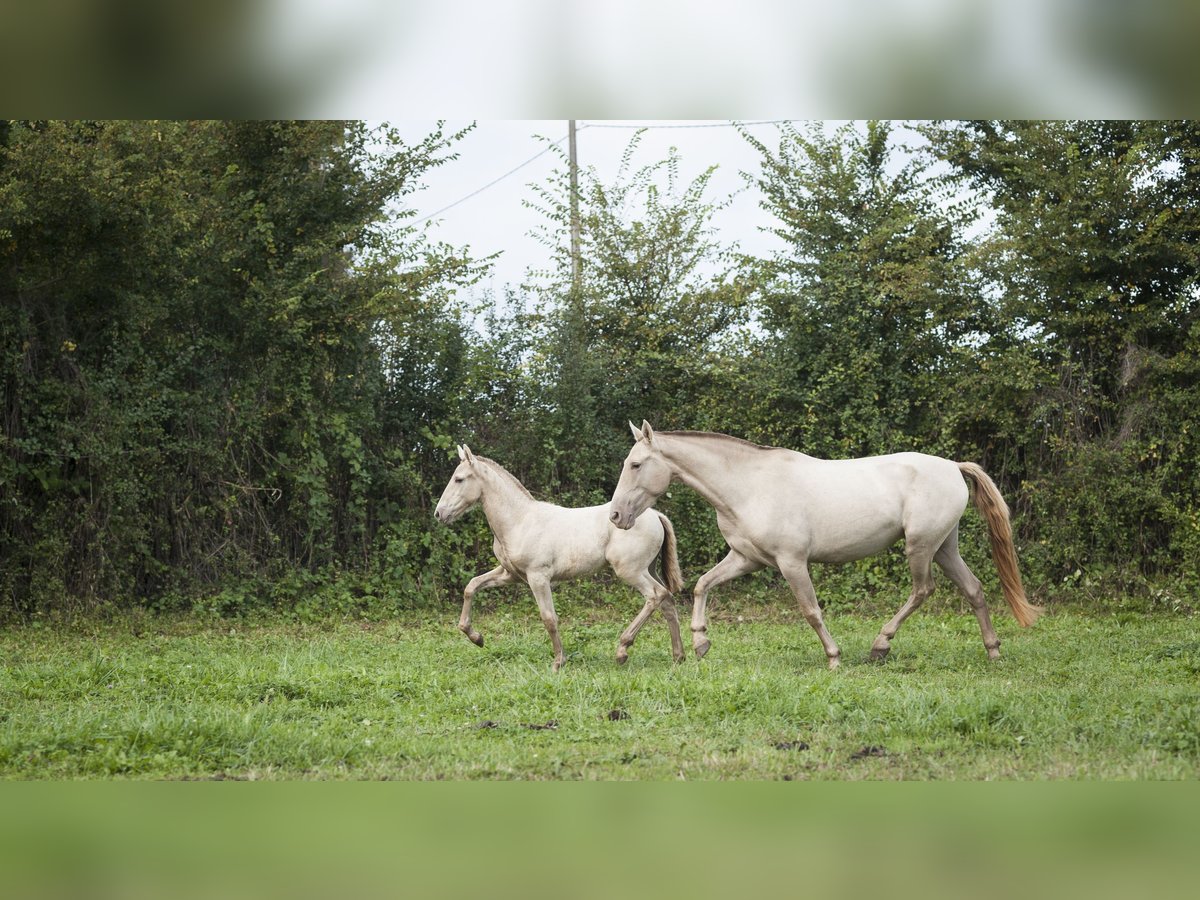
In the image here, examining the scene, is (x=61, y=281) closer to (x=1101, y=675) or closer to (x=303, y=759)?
(x=303, y=759)

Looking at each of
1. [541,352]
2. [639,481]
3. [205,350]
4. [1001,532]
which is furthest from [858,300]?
[205,350]

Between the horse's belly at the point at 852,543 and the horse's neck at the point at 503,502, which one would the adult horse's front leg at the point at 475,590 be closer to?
the horse's neck at the point at 503,502

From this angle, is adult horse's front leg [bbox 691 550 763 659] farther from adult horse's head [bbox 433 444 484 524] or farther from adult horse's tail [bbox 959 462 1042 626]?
adult horse's head [bbox 433 444 484 524]

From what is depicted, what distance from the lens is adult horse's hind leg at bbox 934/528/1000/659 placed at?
822cm

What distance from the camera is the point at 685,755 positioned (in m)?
4.57

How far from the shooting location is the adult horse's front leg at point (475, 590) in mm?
8523

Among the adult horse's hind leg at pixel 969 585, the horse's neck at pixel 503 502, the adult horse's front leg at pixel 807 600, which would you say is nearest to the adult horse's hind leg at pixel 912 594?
the adult horse's hind leg at pixel 969 585

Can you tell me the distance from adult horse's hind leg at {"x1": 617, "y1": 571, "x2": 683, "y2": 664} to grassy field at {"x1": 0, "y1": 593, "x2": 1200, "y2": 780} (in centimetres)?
18

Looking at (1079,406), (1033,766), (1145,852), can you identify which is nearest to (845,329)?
(1079,406)

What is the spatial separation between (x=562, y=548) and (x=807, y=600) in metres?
1.93

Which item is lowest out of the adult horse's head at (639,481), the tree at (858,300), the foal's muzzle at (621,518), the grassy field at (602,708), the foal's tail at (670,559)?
the grassy field at (602,708)

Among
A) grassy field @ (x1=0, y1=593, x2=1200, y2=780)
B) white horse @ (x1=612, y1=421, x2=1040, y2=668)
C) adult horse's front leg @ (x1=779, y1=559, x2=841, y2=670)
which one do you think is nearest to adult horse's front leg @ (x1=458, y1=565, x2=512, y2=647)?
grassy field @ (x1=0, y1=593, x2=1200, y2=780)

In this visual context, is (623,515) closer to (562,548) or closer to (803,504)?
(562,548)

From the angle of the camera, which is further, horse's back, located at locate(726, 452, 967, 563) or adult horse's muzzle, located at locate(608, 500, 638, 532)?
horse's back, located at locate(726, 452, 967, 563)
